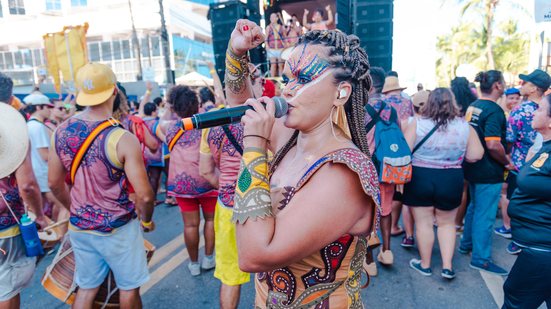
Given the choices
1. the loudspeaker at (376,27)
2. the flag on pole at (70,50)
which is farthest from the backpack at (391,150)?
the flag on pole at (70,50)

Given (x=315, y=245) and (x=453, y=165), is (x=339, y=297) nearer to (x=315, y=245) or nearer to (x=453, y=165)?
(x=315, y=245)

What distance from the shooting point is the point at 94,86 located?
2.42 m

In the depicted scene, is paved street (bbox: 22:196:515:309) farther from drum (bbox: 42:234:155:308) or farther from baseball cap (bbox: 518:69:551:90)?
baseball cap (bbox: 518:69:551:90)

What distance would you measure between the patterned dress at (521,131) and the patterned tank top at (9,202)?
461 centimetres

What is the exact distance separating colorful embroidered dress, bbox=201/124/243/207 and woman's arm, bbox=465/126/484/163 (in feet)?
7.30

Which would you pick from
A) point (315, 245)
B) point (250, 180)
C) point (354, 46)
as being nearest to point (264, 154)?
point (250, 180)

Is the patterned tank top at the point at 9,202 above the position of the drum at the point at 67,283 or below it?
above

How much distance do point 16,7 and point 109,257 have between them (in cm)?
4074

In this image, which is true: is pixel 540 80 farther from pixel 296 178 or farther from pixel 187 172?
pixel 187 172

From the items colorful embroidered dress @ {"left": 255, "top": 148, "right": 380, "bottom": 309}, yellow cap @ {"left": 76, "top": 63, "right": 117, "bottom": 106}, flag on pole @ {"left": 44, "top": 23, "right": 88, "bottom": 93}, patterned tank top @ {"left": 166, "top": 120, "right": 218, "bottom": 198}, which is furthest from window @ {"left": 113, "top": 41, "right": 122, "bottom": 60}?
colorful embroidered dress @ {"left": 255, "top": 148, "right": 380, "bottom": 309}

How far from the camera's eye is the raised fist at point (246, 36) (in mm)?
1845

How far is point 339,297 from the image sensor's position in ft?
4.74

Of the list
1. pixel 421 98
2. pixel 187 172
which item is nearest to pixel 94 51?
pixel 187 172

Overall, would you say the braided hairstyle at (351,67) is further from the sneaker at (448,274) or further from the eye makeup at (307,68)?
the sneaker at (448,274)
